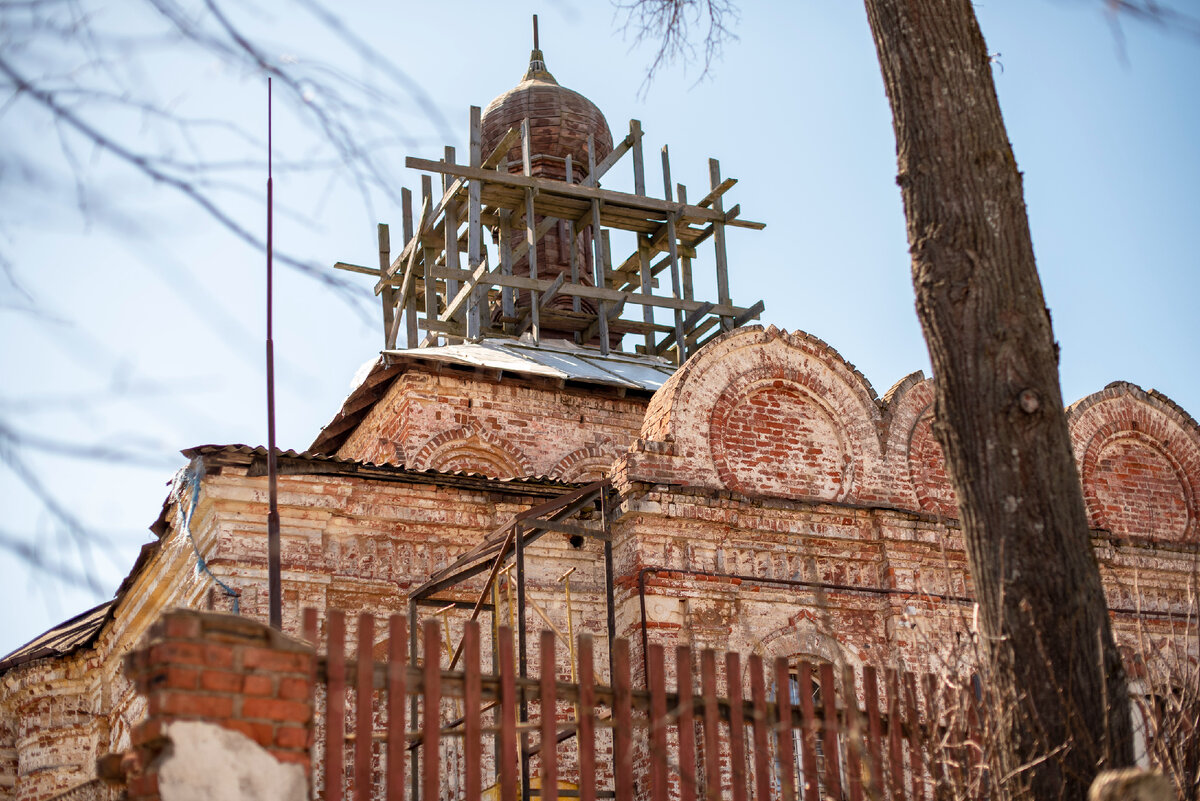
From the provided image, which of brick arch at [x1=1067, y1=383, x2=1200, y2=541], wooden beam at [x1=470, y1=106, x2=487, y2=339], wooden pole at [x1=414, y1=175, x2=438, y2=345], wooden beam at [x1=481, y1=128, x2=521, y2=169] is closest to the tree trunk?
brick arch at [x1=1067, y1=383, x2=1200, y2=541]

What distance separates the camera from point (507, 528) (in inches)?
379

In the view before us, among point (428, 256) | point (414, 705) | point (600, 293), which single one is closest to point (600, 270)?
point (600, 293)

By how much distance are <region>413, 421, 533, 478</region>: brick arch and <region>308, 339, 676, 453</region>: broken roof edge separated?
2.41 ft

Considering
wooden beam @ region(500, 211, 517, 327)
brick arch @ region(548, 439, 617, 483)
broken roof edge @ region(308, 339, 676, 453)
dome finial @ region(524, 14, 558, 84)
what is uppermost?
dome finial @ region(524, 14, 558, 84)

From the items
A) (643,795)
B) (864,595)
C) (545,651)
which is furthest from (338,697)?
(864,595)

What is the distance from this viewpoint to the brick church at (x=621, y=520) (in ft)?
35.4

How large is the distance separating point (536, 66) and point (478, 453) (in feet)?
35.1

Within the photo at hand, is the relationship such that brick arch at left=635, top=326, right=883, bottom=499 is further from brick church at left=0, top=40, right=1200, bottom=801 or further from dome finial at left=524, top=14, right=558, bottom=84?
dome finial at left=524, top=14, right=558, bottom=84

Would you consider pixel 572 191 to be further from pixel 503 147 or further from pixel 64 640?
pixel 64 640

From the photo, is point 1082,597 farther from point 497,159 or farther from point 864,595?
point 497,159

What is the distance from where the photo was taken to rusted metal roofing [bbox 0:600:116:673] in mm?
13969

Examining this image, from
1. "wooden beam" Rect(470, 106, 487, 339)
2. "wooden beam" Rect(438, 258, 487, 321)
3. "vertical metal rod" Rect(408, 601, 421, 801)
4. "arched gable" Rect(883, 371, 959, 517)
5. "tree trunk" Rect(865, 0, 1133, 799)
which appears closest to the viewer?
"tree trunk" Rect(865, 0, 1133, 799)

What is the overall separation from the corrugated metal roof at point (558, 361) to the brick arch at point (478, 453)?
0.80m

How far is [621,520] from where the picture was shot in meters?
11.4
